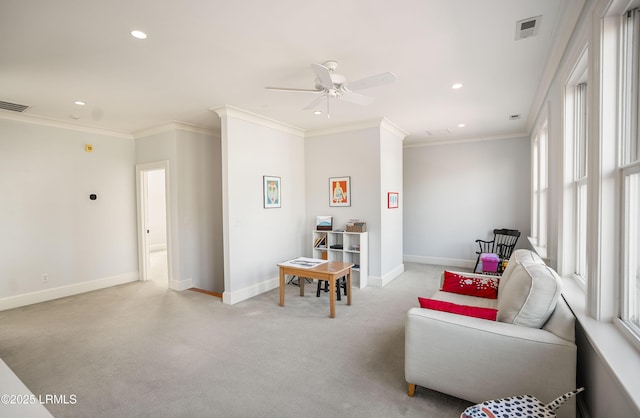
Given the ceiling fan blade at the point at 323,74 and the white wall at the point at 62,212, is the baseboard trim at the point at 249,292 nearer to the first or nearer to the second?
the white wall at the point at 62,212

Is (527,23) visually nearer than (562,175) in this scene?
Yes

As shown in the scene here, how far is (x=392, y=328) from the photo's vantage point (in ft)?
11.1

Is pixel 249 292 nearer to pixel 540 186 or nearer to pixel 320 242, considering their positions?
pixel 320 242

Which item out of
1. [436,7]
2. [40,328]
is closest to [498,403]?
[436,7]

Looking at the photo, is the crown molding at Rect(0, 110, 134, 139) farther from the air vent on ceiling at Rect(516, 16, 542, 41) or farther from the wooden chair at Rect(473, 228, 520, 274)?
the wooden chair at Rect(473, 228, 520, 274)

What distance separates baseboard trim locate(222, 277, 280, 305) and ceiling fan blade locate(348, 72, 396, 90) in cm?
313

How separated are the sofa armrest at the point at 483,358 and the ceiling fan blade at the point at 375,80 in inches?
71.9

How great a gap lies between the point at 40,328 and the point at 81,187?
2289 mm

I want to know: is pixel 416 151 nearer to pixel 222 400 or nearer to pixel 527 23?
pixel 527 23

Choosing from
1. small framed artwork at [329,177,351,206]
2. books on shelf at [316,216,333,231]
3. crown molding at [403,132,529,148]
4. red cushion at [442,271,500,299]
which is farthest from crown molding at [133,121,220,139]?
red cushion at [442,271,500,299]

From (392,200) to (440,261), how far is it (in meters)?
2.25

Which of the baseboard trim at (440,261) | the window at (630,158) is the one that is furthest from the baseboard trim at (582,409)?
the baseboard trim at (440,261)

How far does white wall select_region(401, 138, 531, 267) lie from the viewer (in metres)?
6.00

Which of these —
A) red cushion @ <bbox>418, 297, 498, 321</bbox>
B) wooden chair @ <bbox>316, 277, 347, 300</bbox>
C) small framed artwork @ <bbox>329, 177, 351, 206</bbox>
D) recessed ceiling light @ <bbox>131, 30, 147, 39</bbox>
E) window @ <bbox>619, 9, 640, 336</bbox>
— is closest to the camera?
Result: window @ <bbox>619, 9, 640, 336</bbox>
